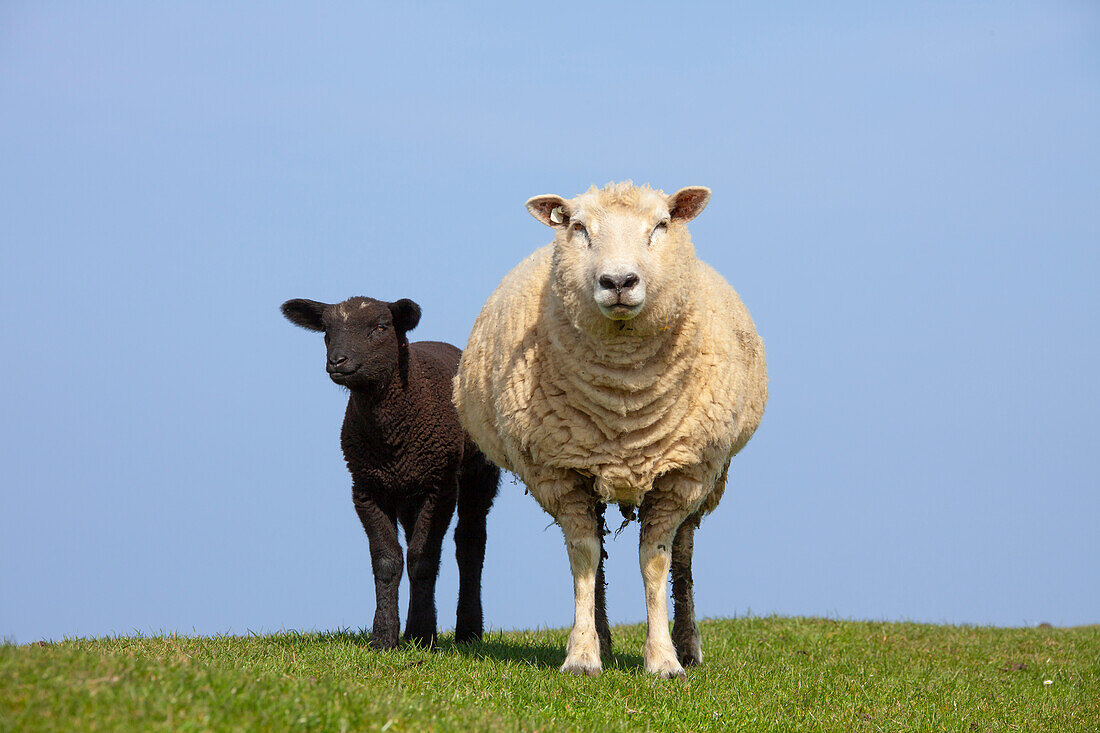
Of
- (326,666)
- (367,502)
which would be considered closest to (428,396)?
(367,502)

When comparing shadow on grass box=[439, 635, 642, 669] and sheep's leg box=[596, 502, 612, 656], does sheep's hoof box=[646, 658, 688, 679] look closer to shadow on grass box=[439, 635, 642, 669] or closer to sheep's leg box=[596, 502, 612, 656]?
shadow on grass box=[439, 635, 642, 669]

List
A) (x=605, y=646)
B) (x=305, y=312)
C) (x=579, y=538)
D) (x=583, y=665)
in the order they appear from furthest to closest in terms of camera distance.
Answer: (x=305, y=312) → (x=605, y=646) → (x=579, y=538) → (x=583, y=665)

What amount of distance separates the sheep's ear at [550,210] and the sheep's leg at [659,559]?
2.14 metres

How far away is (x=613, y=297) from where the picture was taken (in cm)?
712

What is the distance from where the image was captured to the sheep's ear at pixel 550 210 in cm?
794

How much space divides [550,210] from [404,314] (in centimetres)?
203

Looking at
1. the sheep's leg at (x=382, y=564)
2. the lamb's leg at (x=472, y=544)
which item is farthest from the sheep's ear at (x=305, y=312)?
the lamb's leg at (x=472, y=544)

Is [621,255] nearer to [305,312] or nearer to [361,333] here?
[361,333]

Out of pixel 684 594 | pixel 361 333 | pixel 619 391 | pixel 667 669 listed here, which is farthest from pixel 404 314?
pixel 667 669

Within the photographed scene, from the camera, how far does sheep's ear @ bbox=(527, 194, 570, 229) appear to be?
794 centimetres

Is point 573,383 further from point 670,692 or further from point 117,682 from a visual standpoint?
point 117,682

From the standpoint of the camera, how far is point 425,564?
934cm

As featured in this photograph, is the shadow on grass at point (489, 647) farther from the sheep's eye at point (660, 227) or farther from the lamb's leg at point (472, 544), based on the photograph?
the sheep's eye at point (660, 227)

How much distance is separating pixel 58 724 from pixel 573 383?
4.37m
